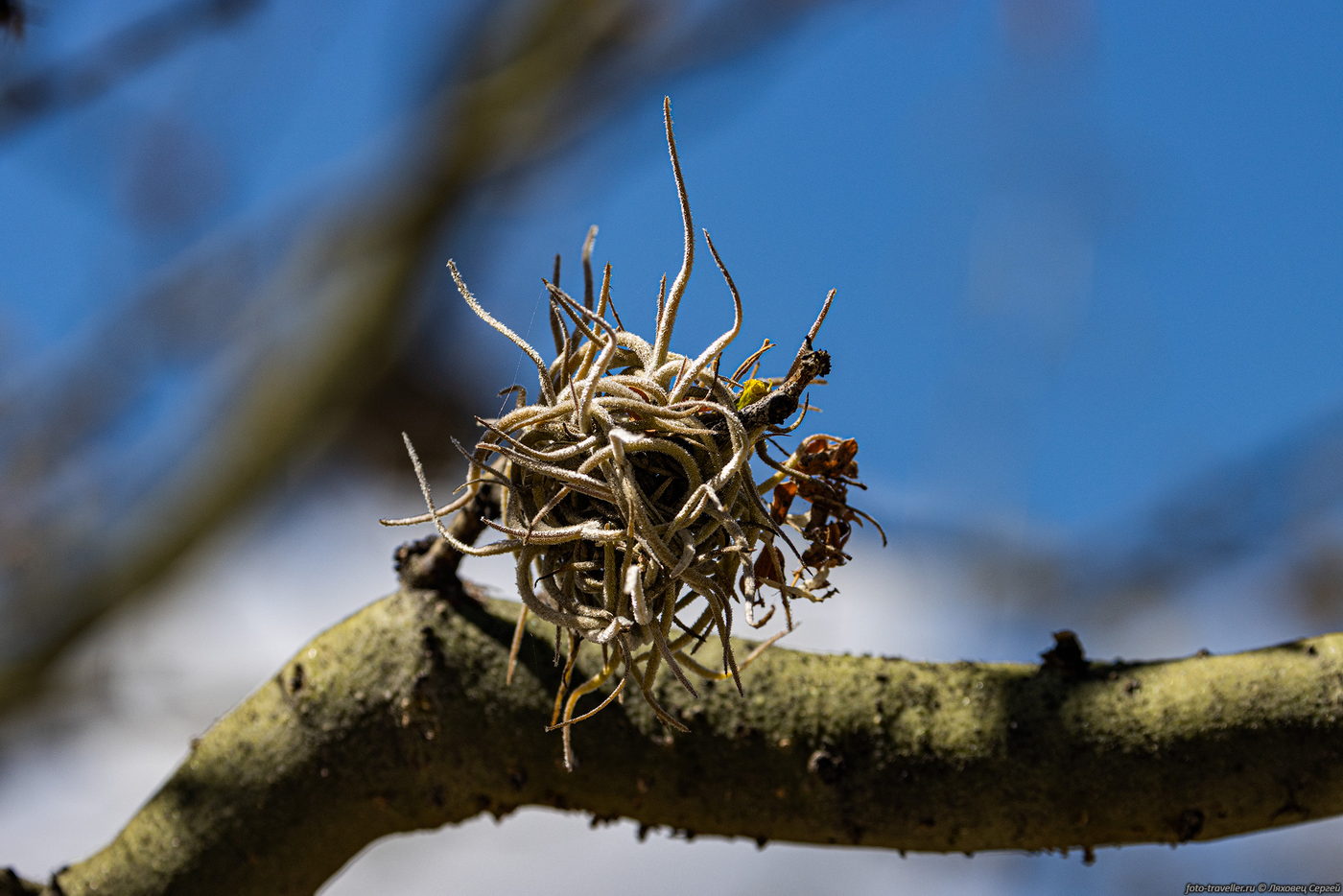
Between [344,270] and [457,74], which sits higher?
[457,74]

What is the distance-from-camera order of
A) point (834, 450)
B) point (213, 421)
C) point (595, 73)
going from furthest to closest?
point (213, 421) → point (595, 73) → point (834, 450)

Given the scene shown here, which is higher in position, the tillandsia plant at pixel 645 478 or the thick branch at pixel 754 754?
the tillandsia plant at pixel 645 478

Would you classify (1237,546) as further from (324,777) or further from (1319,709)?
(324,777)

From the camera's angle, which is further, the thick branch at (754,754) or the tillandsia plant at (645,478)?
the thick branch at (754,754)

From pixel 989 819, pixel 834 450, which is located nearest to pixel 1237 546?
pixel 989 819

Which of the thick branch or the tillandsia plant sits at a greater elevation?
the tillandsia plant
